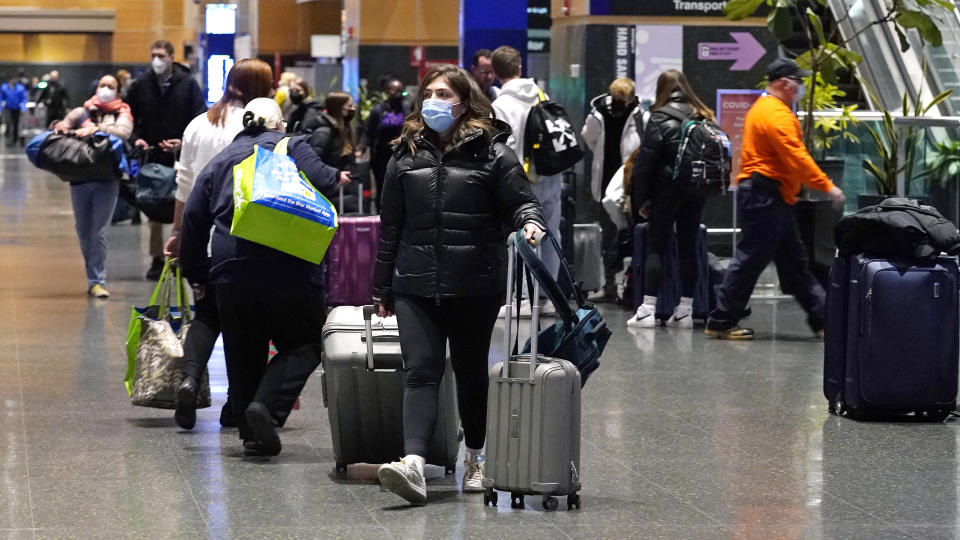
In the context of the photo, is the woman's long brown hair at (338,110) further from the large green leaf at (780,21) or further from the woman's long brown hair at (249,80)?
the woman's long brown hair at (249,80)

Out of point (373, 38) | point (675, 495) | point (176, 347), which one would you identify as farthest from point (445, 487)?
point (373, 38)

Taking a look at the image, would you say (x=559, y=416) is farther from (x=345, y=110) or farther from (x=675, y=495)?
(x=345, y=110)

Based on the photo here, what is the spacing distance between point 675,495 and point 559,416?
0.71 m

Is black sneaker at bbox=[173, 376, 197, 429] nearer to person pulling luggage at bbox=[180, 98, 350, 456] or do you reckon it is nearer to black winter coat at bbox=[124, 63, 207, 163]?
person pulling luggage at bbox=[180, 98, 350, 456]

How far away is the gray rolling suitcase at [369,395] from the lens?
6238 mm

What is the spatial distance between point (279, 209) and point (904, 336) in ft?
10.0

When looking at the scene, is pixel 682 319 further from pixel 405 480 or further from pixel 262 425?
pixel 405 480

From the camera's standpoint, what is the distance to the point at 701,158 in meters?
10.6

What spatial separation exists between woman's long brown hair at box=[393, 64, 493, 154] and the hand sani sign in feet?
2.30

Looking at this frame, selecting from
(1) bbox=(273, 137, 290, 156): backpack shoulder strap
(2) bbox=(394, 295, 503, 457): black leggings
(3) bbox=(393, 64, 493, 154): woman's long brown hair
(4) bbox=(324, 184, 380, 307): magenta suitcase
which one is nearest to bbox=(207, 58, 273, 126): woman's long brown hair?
(1) bbox=(273, 137, 290, 156): backpack shoulder strap

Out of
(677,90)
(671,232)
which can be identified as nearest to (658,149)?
(677,90)

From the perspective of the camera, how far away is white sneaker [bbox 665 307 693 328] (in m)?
11.1

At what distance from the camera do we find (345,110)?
14508mm

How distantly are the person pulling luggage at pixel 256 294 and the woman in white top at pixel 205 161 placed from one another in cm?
27
